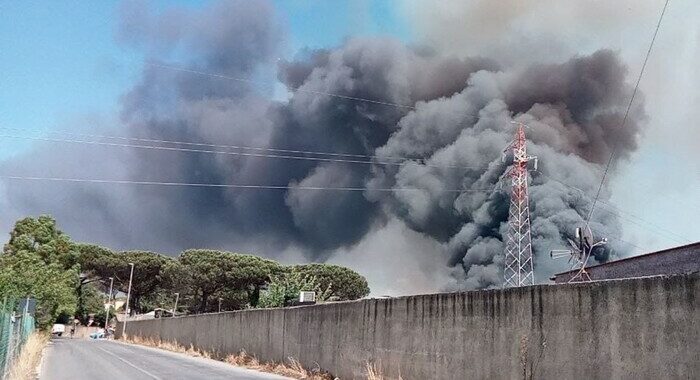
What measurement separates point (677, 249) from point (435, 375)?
12.4 m

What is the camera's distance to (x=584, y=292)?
28.9 ft

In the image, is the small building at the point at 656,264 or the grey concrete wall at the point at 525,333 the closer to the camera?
the grey concrete wall at the point at 525,333

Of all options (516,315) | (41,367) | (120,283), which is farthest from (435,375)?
(120,283)

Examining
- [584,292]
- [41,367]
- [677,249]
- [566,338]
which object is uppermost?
[677,249]

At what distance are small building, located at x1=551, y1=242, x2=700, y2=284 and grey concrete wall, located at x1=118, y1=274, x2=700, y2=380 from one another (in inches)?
266

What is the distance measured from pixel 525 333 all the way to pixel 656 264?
14.3 meters

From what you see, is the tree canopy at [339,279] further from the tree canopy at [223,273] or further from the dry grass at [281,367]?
the dry grass at [281,367]

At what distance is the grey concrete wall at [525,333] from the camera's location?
7477 millimetres

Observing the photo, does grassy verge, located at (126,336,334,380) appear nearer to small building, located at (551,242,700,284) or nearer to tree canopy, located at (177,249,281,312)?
small building, located at (551,242,700,284)

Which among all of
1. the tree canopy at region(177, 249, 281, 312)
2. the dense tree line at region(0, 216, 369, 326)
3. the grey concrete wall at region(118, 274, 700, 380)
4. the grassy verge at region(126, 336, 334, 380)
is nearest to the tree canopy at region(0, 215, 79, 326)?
the dense tree line at region(0, 216, 369, 326)

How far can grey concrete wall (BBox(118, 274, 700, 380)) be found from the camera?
7477 millimetres

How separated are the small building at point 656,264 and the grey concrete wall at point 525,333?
6760 mm

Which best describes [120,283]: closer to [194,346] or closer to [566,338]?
[194,346]

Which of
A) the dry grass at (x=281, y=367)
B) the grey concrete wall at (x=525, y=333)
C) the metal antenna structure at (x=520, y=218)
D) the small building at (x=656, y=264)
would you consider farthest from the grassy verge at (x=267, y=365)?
the metal antenna structure at (x=520, y=218)
